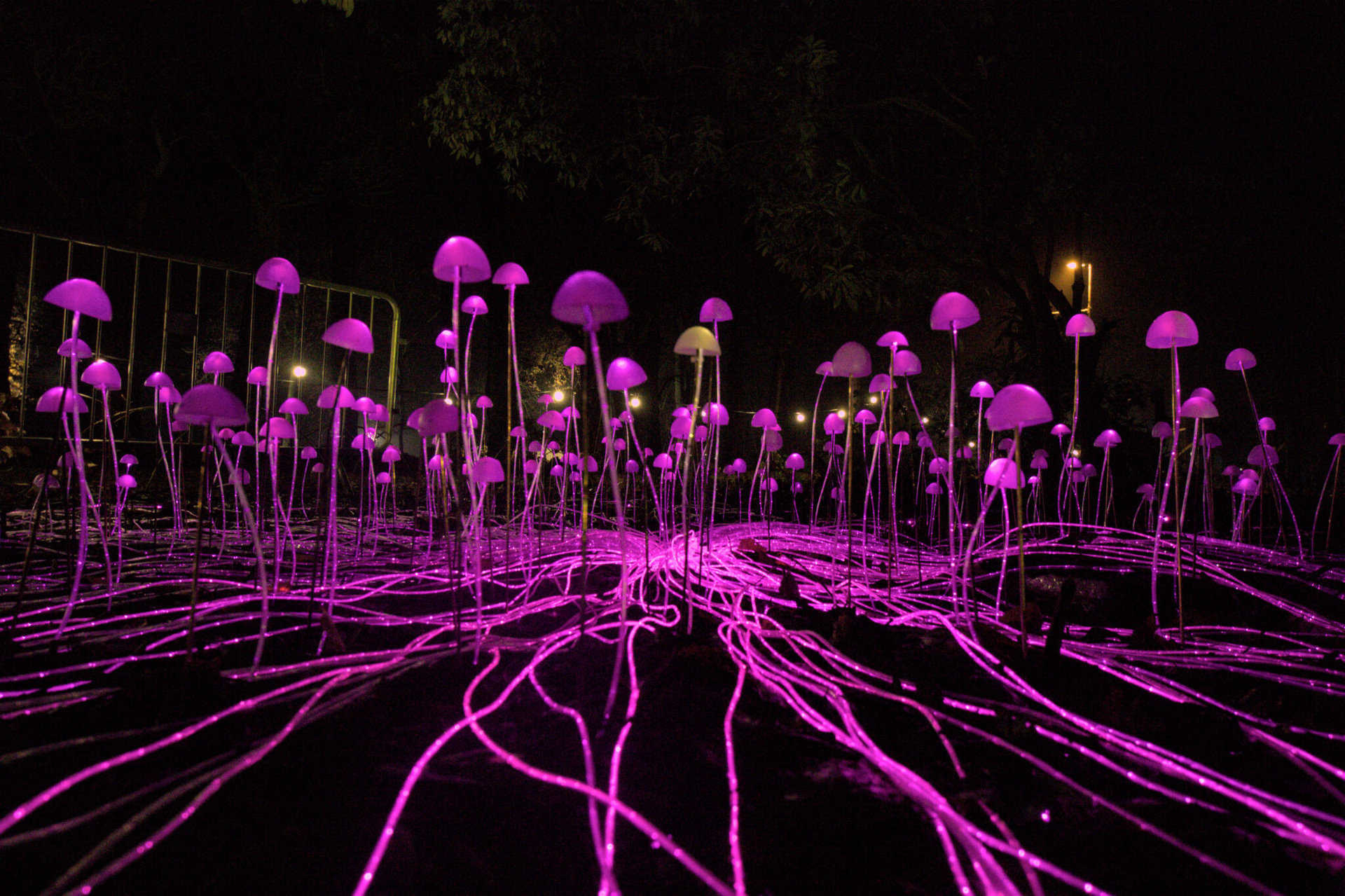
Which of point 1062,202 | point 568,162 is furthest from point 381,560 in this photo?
point 1062,202

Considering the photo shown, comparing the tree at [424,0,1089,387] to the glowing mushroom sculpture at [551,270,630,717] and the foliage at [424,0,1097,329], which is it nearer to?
the foliage at [424,0,1097,329]

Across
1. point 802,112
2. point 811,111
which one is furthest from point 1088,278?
point 802,112

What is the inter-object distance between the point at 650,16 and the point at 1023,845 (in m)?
7.74

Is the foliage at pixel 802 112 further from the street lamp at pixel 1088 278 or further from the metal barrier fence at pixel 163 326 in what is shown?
the street lamp at pixel 1088 278

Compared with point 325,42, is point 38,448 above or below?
below

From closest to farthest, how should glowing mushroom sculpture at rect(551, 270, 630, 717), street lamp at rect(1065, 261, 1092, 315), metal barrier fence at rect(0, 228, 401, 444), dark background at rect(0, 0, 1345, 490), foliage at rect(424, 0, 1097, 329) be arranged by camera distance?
glowing mushroom sculpture at rect(551, 270, 630, 717)
foliage at rect(424, 0, 1097, 329)
dark background at rect(0, 0, 1345, 490)
metal barrier fence at rect(0, 228, 401, 444)
street lamp at rect(1065, 261, 1092, 315)

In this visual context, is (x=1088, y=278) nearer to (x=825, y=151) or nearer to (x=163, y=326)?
(x=825, y=151)

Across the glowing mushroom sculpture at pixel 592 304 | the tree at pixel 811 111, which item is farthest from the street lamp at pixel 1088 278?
the glowing mushroom sculpture at pixel 592 304

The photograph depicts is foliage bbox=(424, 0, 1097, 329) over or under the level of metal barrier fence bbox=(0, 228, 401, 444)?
over

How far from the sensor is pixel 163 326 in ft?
26.8

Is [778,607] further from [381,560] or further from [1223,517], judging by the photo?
[1223,517]

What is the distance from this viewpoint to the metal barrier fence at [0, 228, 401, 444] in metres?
8.90

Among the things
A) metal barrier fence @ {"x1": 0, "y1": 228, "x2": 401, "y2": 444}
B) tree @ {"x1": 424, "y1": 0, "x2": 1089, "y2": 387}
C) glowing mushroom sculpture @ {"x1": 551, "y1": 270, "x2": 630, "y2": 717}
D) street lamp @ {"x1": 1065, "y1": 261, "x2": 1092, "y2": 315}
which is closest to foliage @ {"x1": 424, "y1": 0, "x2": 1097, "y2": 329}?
tree @ {"x1": 424, "y1": 0, "x2": 1089, "y2": 387}

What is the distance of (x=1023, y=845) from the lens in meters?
1.39
